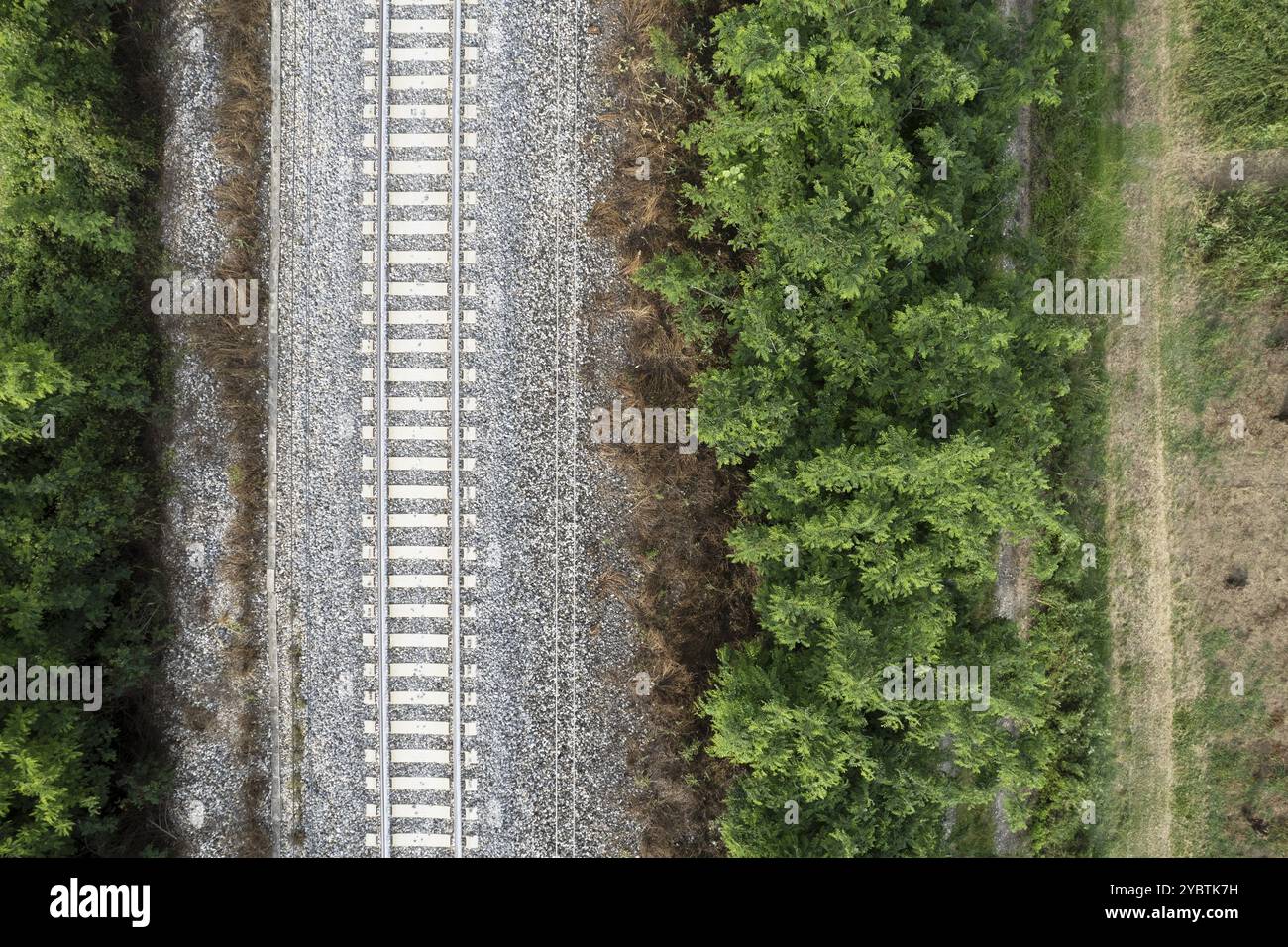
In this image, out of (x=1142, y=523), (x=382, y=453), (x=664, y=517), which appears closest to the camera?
(x=382, y=453)

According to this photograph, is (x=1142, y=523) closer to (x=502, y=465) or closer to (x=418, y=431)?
(x=502, y=465)

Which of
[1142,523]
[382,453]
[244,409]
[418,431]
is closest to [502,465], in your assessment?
[418,431]

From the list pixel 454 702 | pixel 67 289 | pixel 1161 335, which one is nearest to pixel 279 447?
pixel 67 289

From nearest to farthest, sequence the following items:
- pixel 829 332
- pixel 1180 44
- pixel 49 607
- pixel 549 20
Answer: pixel 829 332, pixel 49 607, pixel 549 20, pixel 1180 44

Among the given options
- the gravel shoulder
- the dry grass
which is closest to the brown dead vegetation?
the gravel shoulder

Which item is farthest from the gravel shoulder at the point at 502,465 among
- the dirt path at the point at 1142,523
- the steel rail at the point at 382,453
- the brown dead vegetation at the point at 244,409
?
the dirt path at the point at 1142,523

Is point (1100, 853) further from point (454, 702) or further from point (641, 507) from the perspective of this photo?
point (454, 702)
